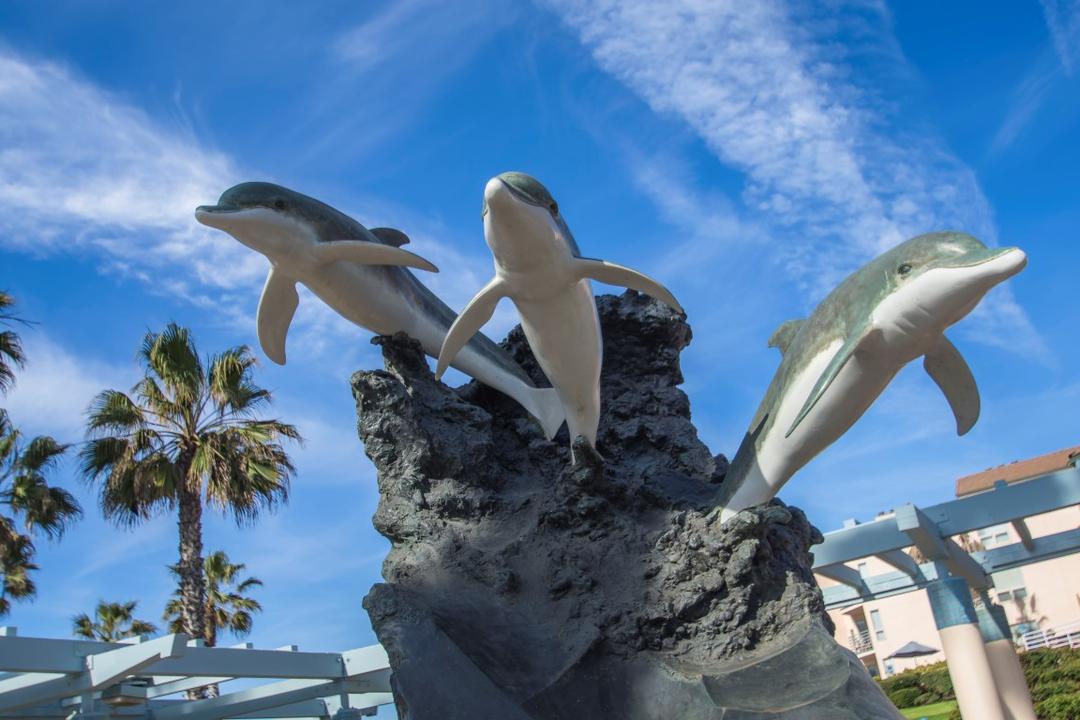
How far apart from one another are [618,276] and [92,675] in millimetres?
9111

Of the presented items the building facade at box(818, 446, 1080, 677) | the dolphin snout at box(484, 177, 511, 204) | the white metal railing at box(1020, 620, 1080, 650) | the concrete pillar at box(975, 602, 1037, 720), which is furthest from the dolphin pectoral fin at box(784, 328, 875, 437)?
the building facade at box(818, 446, 1080, 677)

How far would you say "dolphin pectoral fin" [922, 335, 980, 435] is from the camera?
548 cm

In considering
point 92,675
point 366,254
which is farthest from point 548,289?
point 92,675

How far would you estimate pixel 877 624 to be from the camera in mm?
35562

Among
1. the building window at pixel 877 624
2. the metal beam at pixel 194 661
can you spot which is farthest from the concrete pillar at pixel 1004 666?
the building window at pixel 877 624

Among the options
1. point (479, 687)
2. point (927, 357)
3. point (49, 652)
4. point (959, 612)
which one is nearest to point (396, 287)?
point (479, 687)

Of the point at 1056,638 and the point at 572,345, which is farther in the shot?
the point at 1056,638

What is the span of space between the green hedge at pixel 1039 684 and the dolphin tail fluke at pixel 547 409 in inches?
515

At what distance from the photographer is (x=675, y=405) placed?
740 centimetres

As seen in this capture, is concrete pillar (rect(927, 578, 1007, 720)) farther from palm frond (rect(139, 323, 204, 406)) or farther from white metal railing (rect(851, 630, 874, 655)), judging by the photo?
white metal railing (rect(851, 630, 874, 655))

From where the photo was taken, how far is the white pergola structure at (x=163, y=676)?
427 inches

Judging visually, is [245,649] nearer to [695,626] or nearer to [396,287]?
[396,287]

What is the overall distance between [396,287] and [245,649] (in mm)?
7738

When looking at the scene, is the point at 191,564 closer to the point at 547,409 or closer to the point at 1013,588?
the point at 547,409
